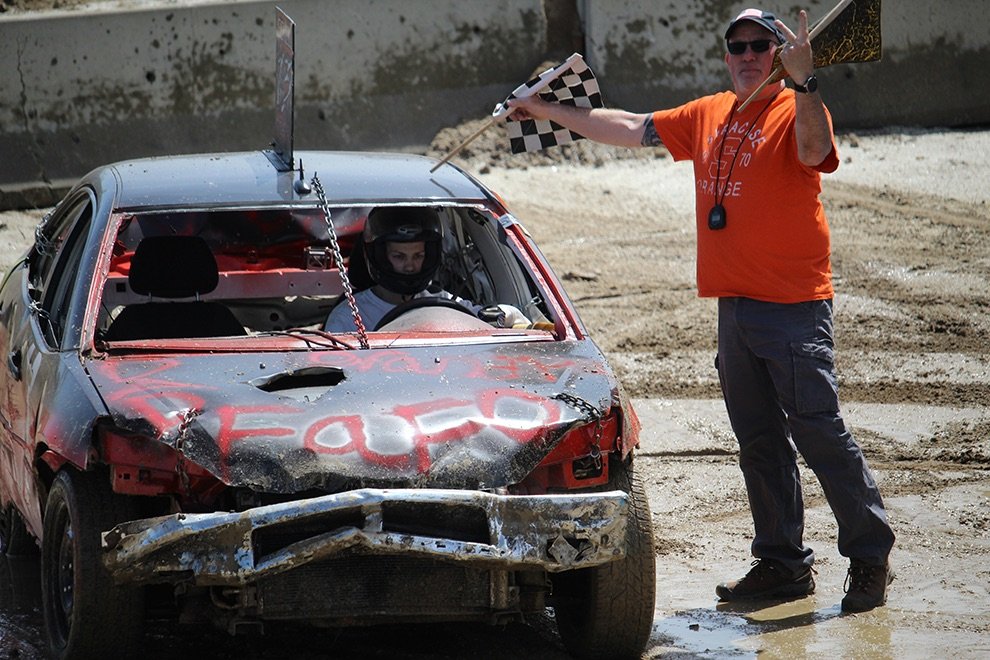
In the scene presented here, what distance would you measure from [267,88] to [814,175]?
7202 mm

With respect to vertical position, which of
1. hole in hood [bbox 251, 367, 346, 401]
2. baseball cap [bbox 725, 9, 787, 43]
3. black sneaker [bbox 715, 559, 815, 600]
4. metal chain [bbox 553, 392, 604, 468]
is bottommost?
black sneaker [bbox 715, 559, 815, 600]

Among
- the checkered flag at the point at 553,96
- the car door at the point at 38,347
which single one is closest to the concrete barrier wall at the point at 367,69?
the car door at the point at 38,347

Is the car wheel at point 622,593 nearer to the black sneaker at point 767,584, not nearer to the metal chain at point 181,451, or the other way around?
the black sneaker at point 767,584

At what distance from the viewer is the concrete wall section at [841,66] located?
12289mm

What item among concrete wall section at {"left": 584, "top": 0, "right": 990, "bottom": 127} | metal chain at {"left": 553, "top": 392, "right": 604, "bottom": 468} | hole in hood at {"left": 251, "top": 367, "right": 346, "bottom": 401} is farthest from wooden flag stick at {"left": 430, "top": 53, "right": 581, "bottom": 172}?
concrete wall section at {"left": 584, "top": 0, "right": 990, "bottom": 127}

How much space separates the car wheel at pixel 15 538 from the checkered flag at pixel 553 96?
2.47 m

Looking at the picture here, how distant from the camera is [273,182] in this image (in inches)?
230

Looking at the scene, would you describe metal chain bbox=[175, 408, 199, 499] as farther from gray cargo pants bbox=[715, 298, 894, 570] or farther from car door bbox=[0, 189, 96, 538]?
gray cargo pants bbox=[715, 298, 894, 570]

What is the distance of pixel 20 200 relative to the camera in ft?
37.5

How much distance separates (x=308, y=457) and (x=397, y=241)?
1.92m

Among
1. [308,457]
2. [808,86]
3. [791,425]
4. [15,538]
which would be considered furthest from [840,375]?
[308,457]

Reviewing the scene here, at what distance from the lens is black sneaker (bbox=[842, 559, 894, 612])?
5367mm

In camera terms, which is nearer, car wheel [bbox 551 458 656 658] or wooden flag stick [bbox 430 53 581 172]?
car wheel [bbox 551 458 656 658]

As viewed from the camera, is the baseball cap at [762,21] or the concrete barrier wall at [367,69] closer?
the baseball cap at [762,21]
